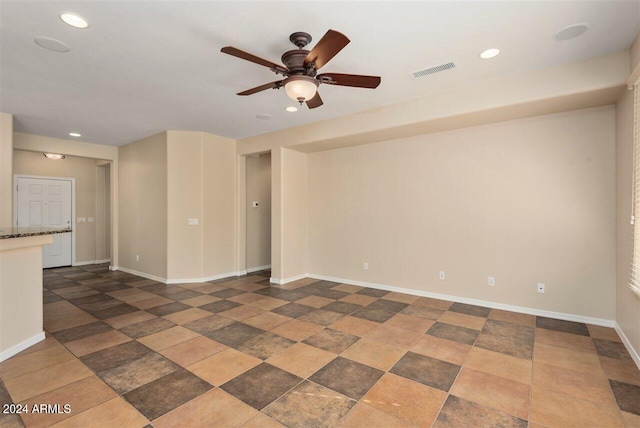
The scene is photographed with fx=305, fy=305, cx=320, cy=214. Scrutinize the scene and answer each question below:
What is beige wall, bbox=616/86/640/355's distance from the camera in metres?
2.98

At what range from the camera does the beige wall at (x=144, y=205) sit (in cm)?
608

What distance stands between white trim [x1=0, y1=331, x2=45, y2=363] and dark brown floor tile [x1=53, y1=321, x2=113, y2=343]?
0.15 metres

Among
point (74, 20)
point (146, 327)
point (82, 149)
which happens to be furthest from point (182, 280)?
point (74, 20)

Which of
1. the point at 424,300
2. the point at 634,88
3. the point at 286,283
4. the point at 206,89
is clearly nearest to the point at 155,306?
the point at 286,283

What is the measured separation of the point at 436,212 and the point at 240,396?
377 centimetres

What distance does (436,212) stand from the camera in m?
4.84

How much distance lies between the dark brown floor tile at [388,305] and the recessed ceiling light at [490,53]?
324 centimetres

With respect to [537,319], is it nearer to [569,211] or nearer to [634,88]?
[569,211]

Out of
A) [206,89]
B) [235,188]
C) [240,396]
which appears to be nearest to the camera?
[240,396]

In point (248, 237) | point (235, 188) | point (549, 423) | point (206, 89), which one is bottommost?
point (549, 423)

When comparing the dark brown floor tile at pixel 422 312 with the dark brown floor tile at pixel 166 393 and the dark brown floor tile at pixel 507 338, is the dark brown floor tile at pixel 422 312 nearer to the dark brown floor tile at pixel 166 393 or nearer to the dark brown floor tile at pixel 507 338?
the dark brown floor tile at pixel 507 338

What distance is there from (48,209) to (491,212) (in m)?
9.51

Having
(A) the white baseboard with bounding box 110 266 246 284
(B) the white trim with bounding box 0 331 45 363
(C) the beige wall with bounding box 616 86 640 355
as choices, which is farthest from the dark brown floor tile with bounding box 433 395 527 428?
(A) the white baseboard with bounding box 110 266 246 284

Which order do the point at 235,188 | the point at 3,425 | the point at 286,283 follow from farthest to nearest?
the point at 235,188 < the point at 286,283 < the point at 3,425
